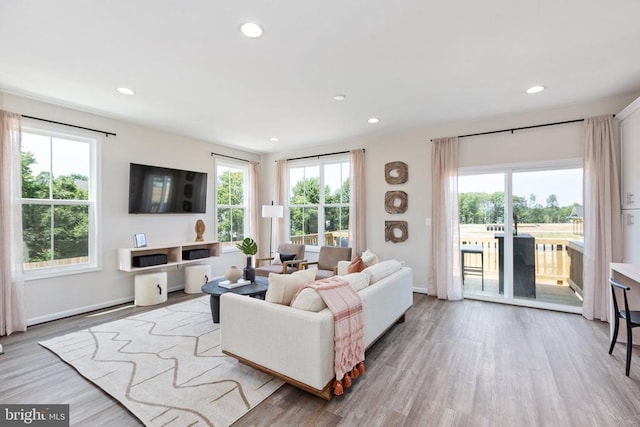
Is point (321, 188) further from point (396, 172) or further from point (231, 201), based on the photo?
point (231, 201)

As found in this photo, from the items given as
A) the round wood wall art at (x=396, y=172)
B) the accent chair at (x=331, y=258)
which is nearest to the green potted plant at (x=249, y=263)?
the accent chair at (x=331, y=258)

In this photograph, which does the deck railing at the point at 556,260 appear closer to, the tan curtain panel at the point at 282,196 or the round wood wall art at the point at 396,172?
the round wood wall art at the point at 396,172

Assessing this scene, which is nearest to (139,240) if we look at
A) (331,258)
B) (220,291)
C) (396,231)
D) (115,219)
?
(115,219)

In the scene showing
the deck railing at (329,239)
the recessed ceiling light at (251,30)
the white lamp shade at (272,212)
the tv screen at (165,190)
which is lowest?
the deck railing at (329,239)

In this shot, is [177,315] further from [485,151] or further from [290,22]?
[485,151]

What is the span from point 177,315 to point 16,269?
182 cm

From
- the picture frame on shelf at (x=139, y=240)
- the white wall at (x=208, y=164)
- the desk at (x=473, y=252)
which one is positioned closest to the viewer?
the white wall at (x=208, y=164)

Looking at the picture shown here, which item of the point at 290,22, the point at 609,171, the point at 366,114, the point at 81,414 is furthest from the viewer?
the point at 366,114

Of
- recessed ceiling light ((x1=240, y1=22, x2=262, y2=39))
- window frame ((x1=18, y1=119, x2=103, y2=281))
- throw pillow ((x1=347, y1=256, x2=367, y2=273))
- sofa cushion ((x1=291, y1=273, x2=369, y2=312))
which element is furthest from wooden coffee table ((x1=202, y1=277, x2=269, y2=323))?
recessed ceiling light ((x1=240, y1=22, x2=262, y2=39))

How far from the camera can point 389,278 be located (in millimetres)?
3170

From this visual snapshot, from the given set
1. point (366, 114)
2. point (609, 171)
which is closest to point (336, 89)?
point (366, 114)

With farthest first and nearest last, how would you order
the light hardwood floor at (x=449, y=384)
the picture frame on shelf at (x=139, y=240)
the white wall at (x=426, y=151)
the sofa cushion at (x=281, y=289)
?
the picture frame on shelf at (x=139, y=240) → the white wall at (x=426, y=151) → the sofa cushion at (x=281, y=289) → the light hardwood floor at (x=449, y=384)

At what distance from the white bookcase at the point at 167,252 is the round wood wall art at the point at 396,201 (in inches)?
127

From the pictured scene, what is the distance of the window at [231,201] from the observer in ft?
19.5
